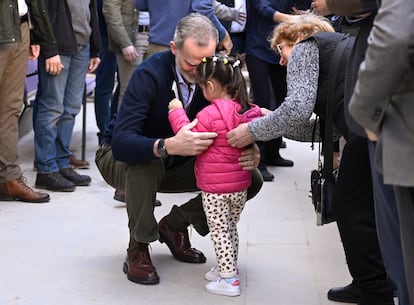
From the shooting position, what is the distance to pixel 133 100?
427cm

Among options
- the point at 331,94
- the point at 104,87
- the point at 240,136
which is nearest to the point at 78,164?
the point at 104,87

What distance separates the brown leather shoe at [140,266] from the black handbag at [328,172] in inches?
37.3

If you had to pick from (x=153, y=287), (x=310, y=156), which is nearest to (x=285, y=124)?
(x=153, y=287)

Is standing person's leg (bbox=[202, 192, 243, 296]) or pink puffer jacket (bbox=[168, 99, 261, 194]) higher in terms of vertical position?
pink puffer jacket (bbox=[168, 99, 261, 194])

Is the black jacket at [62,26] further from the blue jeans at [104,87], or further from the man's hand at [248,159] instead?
the man's hand at [248,159]

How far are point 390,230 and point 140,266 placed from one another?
5.91ft

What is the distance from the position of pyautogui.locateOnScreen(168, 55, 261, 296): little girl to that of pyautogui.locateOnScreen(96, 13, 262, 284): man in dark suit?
0.06m

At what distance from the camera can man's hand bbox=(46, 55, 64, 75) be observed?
5961mm

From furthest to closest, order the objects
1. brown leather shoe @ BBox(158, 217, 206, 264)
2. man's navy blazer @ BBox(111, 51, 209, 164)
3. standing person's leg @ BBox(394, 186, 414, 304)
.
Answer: brown leather shoe @ BBox(158, 217, 206, 264) → man's navy blazer @ BBox(111, 51, 209, 164) → standing person's leg @ BBox(394, 186, 414, 304)

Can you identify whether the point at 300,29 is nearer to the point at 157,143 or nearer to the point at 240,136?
the point at 240,136

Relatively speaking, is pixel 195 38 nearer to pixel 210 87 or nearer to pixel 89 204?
Answer: pixel 210 87

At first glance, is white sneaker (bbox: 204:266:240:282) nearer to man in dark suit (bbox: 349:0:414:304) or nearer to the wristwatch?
the wristwatch

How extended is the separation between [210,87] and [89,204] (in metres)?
2.16

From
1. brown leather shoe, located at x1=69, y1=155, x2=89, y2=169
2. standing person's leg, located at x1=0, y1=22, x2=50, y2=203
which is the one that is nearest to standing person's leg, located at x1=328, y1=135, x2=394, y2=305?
standing person's leg, located at x1=0, y1=22, x2=50, y2=203
